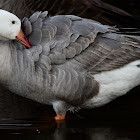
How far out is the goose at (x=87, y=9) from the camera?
22.2 ft

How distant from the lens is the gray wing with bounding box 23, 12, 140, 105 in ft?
17.2

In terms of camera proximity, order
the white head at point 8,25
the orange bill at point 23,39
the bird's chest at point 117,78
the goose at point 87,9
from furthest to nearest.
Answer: the goose at point 87,9
the bird's chest at point 117,78
the orange bill at point 23,39
the white head at point 8,25

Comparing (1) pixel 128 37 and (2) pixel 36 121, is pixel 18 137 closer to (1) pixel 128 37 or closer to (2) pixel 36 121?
(2) pixel 36 121

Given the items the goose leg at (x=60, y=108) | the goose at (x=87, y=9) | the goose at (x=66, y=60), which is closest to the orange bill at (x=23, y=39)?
the goose at (x=66, y=60)

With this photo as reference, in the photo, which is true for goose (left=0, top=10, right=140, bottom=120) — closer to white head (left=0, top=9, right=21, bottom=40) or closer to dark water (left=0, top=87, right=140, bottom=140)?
white head (left=0, top=9, right=21, bottom=40)

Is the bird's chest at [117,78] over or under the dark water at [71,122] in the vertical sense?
over

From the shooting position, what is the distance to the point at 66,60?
5.29 meters

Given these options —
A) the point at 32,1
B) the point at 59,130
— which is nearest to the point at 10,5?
the point at 32,1

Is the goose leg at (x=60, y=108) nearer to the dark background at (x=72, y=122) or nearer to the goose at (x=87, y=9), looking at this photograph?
the dark background at (x=72, y=122)

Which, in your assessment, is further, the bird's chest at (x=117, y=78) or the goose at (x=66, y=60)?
the bird's chest at (x=117, y=78)

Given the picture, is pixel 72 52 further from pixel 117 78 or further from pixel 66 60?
pixel 117 78

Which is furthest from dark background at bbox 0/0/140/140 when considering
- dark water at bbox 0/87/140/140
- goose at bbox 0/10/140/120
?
goose at bbox 0/10/140/120

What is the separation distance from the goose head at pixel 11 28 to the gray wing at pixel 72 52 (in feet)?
0.56

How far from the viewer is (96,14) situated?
6875 mm
